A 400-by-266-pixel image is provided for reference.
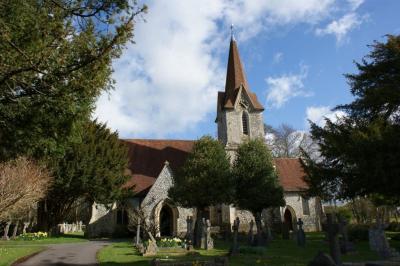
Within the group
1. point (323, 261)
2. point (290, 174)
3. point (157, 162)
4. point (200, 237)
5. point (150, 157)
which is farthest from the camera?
point (290, 174)

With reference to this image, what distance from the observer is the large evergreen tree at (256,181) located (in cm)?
2753

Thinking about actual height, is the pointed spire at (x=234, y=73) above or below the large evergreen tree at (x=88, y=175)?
above

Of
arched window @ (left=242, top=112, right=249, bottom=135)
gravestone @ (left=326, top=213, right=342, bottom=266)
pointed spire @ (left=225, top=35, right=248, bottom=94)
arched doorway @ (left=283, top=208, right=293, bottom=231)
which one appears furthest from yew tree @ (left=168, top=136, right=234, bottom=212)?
gravestone @ (left=326, top=213, right=342, bottom=266)

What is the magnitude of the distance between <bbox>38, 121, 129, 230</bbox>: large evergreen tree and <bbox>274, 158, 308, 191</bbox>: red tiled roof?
50.2ft

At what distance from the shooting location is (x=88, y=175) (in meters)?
28.0

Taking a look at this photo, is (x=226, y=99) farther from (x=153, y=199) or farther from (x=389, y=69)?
(x=389, y=69)

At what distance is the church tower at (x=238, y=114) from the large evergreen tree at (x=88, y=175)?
9836mm

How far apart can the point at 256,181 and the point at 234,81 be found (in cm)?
1214

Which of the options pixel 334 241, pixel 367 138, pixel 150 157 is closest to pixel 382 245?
pixel 367 138

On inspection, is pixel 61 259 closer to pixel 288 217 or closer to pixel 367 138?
pixel 367 138

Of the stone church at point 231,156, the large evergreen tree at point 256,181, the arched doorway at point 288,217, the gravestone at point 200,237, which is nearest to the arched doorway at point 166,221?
the stone church at point 231,156

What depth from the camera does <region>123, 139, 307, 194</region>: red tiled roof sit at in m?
33.3

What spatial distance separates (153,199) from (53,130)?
19923 mm

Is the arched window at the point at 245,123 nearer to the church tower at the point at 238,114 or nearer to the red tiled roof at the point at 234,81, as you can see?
the church tower at the point at 238,114
